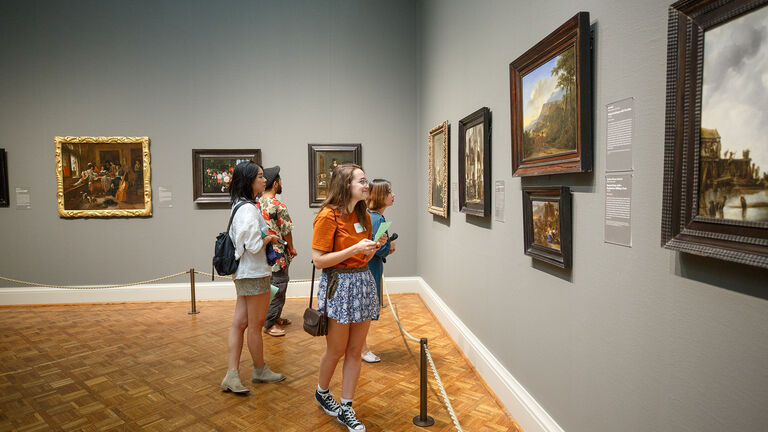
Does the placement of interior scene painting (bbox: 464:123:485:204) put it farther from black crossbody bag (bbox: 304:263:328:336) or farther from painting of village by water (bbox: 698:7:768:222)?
painting of village by water (bbox: 698:7:768:222)

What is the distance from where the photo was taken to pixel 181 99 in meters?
8.83

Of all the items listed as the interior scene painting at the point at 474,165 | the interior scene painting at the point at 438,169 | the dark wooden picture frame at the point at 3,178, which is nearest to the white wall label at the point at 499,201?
the interior scene painting at the point at 474,165

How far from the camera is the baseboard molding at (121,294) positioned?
8625 mm

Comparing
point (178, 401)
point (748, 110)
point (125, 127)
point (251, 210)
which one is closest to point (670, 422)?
point (748, 110)

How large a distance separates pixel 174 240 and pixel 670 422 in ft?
28.8

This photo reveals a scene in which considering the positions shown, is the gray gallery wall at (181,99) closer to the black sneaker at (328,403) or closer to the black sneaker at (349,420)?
the black sneaker at (328,403)

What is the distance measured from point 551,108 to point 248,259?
120 inches

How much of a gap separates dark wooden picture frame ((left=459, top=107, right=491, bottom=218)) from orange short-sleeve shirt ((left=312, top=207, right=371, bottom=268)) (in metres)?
1.68

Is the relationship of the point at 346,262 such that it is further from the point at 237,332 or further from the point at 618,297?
the point at 618,297

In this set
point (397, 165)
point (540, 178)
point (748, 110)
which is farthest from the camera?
point (397, 165)

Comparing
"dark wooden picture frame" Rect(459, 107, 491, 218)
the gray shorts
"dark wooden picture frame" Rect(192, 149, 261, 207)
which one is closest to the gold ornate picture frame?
"dark wooden picture frame" Rect(192, 149, 261, 207)

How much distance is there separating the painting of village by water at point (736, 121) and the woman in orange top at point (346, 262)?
2210 mm

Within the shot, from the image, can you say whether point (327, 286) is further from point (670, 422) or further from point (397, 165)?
point (397, 165)

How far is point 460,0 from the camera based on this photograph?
585cm
